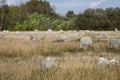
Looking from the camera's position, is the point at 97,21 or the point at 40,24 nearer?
the point at 97,21

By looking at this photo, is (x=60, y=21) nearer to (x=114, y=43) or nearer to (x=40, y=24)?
(x=40, y=24)

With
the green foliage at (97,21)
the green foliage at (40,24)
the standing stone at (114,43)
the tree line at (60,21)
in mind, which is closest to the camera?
the standing stone at (114,43)

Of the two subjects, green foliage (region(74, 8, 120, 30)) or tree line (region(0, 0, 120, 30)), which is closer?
green foliage (region(74, 8, 120, 30))

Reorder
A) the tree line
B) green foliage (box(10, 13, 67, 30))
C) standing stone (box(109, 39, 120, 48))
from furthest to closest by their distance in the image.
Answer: green foliage (box(10, 13, 67, 30)) → the tree line → standing stone (box(109, 39, 120, 48))

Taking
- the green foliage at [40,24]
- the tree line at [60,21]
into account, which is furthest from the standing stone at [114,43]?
the green foliage at [40,24]

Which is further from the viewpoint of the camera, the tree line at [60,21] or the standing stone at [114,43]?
the tree line at [60,21]

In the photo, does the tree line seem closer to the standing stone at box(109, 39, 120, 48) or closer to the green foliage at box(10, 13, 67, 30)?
the green foliage at box(10, 13, 67, 30)

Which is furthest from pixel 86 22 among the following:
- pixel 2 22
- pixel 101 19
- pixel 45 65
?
pixel 45 65

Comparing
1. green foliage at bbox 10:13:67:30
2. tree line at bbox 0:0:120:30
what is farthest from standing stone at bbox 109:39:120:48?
green foliage at bbox 10:13:67:30

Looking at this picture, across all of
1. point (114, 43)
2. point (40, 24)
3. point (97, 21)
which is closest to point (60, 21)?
point (40, 24)

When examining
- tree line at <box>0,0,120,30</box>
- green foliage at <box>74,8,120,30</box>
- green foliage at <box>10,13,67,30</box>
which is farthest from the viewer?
green foliage at <box>10,13,67,30</box>

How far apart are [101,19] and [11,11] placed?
19.9m

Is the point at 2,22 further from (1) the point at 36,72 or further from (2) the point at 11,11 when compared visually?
(1) the point at 36,72

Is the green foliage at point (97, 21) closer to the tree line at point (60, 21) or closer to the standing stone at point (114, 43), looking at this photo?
the tree line at point (60, 21)
